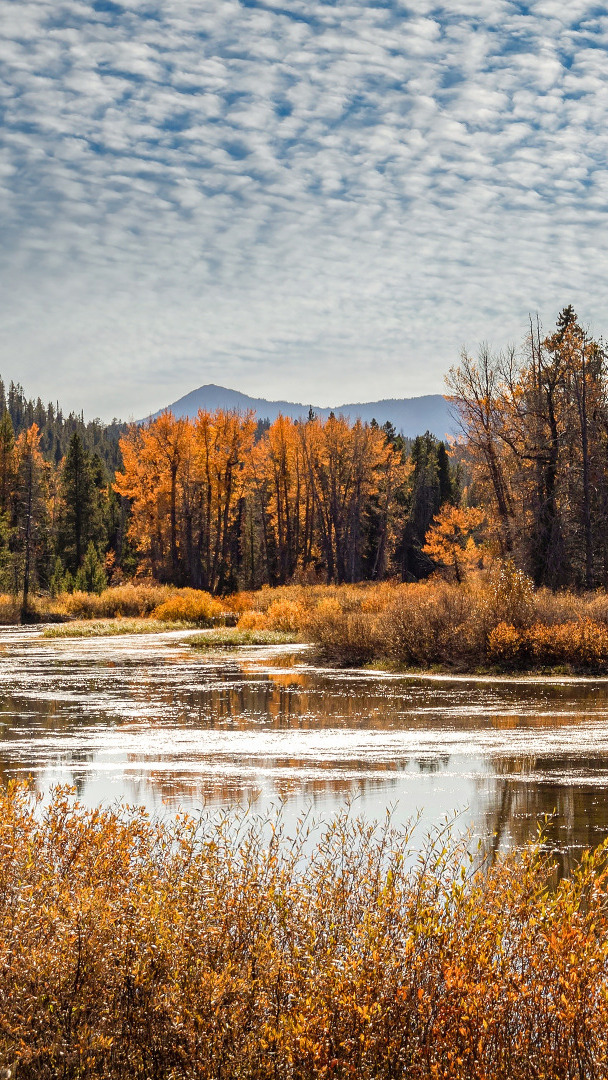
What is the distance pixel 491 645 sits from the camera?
2831 centimetres

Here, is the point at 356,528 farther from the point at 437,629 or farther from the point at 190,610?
the point at 437,629

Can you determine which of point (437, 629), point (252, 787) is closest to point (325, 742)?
point (252, 787)

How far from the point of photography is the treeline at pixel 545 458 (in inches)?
1677

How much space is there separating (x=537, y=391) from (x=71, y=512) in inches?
2026

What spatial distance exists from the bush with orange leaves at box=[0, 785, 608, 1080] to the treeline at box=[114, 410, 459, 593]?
60.7 m

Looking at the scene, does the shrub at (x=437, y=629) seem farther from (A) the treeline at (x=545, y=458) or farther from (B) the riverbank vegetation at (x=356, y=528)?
(A) the treeline at (x=545, y=458)

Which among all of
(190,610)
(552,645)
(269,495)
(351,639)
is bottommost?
(351,639)

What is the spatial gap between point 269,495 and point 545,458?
1717 inches

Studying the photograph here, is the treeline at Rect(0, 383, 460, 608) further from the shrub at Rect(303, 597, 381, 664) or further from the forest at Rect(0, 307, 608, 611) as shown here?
the shrub at Rect(303, 597, 381, 664)

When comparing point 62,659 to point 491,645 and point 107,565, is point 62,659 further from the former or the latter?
point 107,565

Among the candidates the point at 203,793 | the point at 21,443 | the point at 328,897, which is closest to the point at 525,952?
the point at 328,897

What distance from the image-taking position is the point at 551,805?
11.6 meters

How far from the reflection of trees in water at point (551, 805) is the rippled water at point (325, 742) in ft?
0.09

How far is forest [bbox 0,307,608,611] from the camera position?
44031 mm
